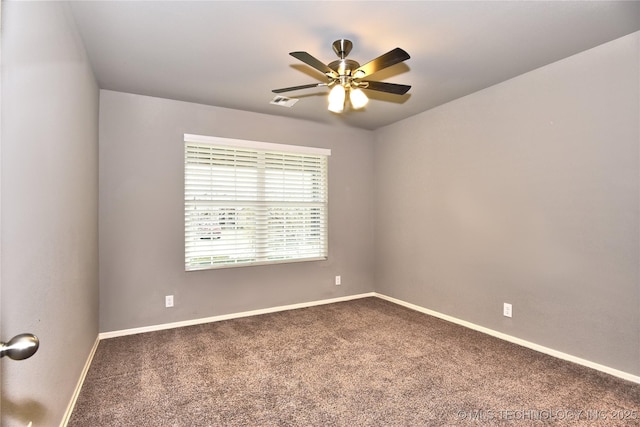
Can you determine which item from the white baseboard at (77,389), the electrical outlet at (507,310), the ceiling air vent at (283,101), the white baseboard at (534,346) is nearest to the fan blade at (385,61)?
the ceiling air vent at (283,101)

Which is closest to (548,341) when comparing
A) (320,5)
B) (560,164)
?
(560,164)

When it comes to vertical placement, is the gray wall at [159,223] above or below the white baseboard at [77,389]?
above

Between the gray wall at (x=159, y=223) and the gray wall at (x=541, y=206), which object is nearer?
the gray wall at (x=541, y=206)

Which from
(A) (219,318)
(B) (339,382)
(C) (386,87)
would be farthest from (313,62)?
(A) (219,318)

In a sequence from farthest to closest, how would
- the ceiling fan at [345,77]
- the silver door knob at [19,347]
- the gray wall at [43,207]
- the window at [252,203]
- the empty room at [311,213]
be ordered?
the window at [252,203], the ceiling fan at [345,77], the empty room at [311,213], the gray wall at [43,207], the silver door knob at [19,347]

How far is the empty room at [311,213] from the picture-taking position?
6.17 feet

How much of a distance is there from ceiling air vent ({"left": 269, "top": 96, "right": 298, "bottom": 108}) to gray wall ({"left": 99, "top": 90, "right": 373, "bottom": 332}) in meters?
0.44

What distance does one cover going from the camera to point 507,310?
3104 mm

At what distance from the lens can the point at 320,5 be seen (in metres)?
2.00

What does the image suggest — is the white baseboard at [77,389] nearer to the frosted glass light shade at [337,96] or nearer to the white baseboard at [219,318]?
the white baseboard at [219,318]

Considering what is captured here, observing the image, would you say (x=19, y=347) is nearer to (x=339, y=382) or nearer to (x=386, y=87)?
(x=339, y=382)

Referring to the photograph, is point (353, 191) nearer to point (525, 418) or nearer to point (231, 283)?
point (231, 283)

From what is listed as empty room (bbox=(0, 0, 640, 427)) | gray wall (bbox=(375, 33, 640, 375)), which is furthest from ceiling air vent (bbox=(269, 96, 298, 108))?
gray wall (bbox=(375, 33, 640, 375))

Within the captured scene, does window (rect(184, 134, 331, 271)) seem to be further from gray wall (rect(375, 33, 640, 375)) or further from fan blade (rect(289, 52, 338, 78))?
fan blade (rect(289, 52, 338, 78))
